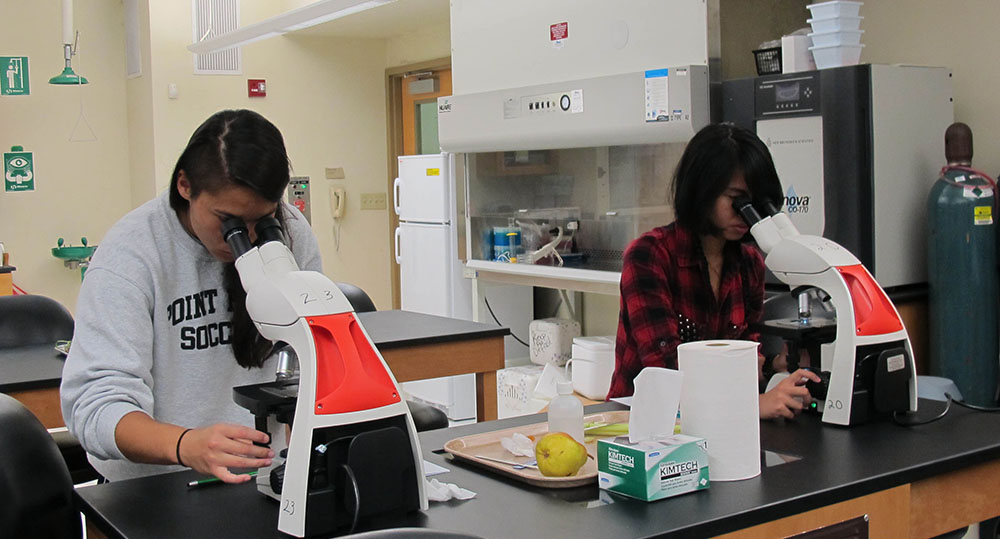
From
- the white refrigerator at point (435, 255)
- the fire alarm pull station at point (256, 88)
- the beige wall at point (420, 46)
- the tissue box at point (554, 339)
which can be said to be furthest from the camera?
the fire alarm pull station at point (256, 88)

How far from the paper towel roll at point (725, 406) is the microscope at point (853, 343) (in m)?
0.38

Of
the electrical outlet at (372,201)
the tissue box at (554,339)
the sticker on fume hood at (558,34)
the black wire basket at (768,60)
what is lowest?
the tissue box at (554,339)

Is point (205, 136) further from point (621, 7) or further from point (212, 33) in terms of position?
point (212, 33)

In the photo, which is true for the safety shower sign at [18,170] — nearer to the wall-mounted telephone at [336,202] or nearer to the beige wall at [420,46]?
the wall-mounted telephone at [336,202]

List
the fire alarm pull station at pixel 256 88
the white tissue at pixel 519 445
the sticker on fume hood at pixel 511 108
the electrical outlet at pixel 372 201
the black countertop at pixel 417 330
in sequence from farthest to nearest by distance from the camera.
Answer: the electrical outlet at pixel 372 201 → the fire alarm pull station at pixel 256 88 → the sticker on fume hood at pixel 511 108 → the black countertop at pixel 417 330 → the white tissue at pixel 519 445

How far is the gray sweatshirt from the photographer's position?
5.22 ft

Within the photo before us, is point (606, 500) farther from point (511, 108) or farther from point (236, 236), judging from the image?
point (511, 108)

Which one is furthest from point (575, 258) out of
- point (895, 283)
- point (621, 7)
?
point (895, 283)

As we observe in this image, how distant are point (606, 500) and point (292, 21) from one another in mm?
4058

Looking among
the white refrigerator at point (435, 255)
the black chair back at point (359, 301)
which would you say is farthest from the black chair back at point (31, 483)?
the white refrigerator at point (435, 255)

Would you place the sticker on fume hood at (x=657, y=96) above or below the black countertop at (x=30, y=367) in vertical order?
above

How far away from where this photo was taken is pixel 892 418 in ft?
6.24

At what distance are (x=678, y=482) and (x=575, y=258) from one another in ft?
10.3

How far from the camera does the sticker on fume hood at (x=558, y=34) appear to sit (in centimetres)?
417
